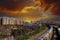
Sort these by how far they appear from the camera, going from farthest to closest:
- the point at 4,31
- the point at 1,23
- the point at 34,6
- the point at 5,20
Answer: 1. the point at 34,6
2. the point at 5,20
3. the point at 1,23
4. the point at 4,31

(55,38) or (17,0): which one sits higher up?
(17,0)

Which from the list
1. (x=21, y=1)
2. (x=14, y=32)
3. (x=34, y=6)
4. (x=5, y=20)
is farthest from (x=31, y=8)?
(x=14, y=32)

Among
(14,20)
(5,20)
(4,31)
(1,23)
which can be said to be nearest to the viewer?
(4,31)

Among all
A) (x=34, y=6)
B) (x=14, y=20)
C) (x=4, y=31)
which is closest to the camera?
(x=4, y=31)

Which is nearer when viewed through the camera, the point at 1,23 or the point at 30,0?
the point at 1,23

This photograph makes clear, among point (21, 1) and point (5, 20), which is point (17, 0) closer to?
point (21, 1)

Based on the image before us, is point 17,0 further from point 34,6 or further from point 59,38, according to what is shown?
point 59,38

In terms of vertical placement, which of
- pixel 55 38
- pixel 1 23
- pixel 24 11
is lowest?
pixel 55 38

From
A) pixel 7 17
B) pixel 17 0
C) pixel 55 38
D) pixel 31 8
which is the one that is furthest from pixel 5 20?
pixel 55 38

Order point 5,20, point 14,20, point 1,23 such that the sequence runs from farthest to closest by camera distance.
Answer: point 14,20 < point 5,20 < point 1,23
